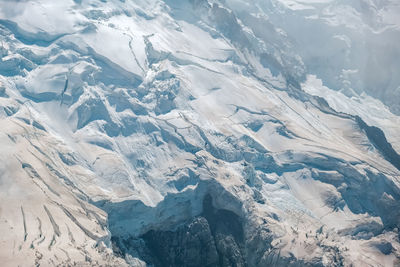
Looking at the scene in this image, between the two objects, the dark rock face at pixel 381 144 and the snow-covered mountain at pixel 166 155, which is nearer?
the snow-covered mountain at pixel 166 155

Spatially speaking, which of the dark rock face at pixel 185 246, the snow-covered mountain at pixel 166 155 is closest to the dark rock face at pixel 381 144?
the snow-covered mountain at pixel 166 155

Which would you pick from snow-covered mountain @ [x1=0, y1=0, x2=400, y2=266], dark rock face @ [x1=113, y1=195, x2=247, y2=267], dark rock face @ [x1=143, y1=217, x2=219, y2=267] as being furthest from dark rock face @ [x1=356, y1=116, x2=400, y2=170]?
dark rock face @ [x1=143, y1=217, x2=219, y2=267]

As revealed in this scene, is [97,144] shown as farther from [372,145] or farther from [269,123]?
[372,145]

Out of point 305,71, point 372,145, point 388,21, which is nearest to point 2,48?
point 372,145

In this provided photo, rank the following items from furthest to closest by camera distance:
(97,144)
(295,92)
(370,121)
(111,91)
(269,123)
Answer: (370,121), (295,92), (269,123), (111,91), (97,144)

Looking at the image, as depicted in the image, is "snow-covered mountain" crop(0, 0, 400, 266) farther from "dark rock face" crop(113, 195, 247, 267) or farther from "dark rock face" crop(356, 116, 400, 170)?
"dark rock face" crop(356, 116, 400, 170)

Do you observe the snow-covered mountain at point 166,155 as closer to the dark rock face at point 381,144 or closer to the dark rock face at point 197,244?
the dark rock face at point 197,244

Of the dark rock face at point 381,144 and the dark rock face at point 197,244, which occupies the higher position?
the dark rock face at point 381,144
